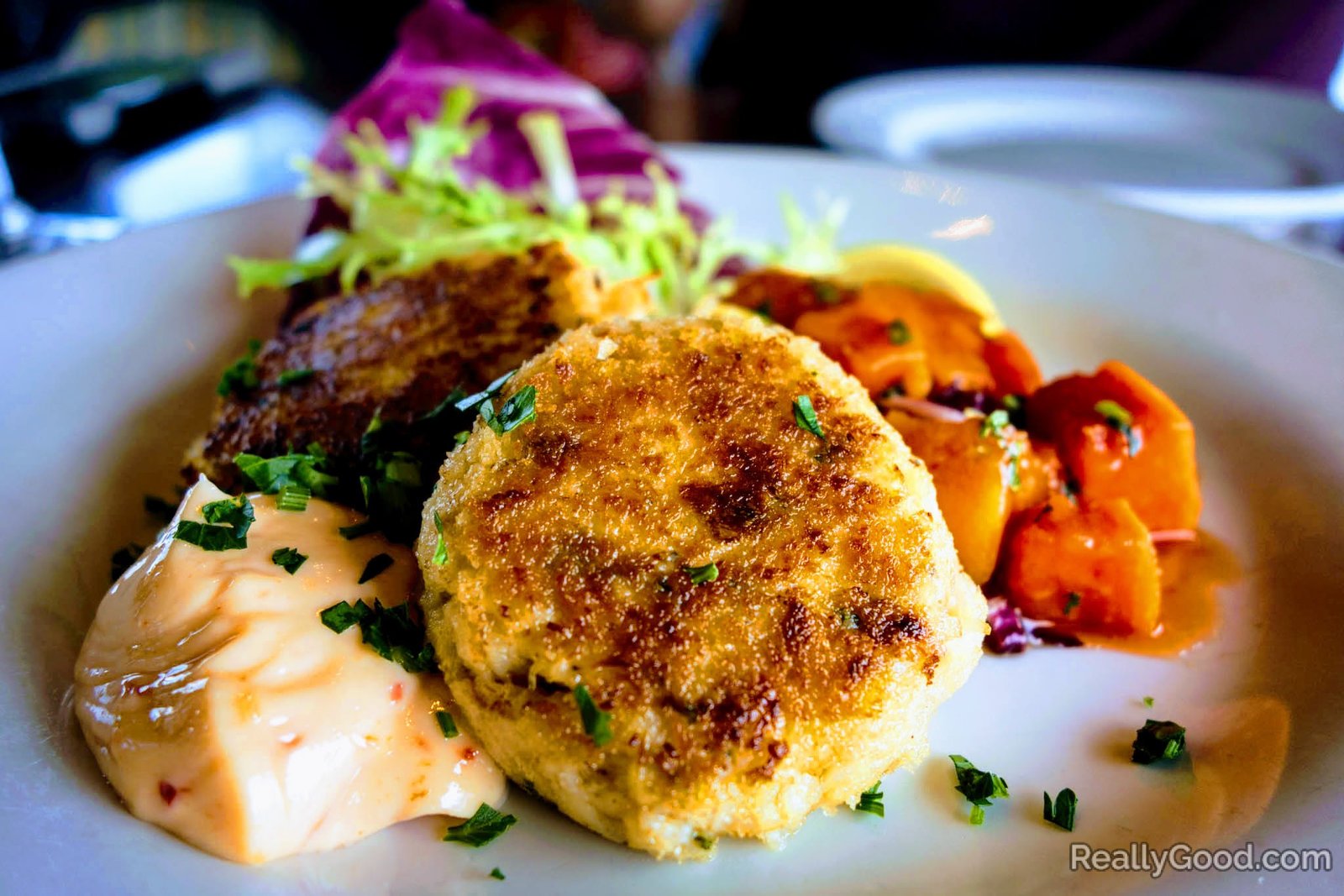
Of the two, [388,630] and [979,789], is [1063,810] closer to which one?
[979,789]

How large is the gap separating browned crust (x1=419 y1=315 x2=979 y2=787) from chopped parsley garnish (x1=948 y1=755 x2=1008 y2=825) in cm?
27

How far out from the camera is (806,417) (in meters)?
1.72

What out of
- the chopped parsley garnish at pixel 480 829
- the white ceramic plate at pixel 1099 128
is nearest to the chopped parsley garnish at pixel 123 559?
the chopped parsley garnish at pixel 480 829

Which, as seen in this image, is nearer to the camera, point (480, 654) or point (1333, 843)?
point (1333, 843)

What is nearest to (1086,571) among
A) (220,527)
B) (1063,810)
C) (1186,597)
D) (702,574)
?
(1186,597)

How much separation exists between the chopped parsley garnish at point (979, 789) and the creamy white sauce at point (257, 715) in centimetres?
77

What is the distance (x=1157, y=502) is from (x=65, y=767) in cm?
219

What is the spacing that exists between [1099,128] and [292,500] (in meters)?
4.35

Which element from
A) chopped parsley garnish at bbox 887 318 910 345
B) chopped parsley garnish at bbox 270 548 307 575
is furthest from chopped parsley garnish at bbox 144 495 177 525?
chopped parsley garnish at bbox 887 318 910 345

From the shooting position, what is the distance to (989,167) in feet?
13.8

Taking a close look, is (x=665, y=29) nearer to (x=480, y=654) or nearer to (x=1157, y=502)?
(x=1157, y=502)

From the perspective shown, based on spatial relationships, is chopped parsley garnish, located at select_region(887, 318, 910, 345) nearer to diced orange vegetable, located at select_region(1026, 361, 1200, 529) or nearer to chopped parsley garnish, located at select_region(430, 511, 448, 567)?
diced orange vegetable, located at select_region(1026, 361, 1200, 529)

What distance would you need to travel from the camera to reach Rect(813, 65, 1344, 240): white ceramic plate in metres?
4.05

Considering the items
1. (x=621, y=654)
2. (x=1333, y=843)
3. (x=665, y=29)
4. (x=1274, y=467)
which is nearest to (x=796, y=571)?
(x=621, y=654)
